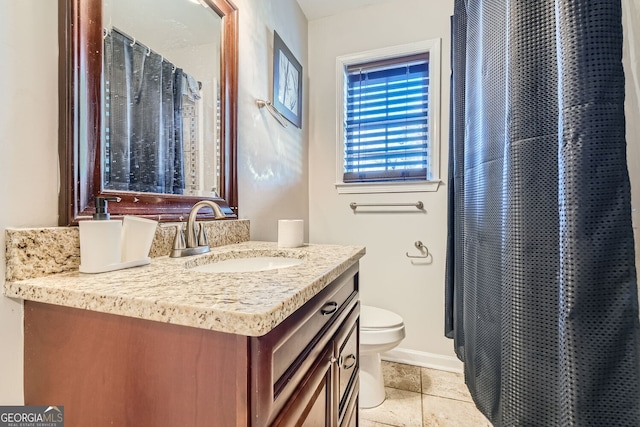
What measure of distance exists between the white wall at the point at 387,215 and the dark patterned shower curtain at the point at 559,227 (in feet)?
3.21

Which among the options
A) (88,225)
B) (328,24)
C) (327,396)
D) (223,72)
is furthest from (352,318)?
(328,24)

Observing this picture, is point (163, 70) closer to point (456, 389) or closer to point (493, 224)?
point (493, 224)

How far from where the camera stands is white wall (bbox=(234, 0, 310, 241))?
1329mm

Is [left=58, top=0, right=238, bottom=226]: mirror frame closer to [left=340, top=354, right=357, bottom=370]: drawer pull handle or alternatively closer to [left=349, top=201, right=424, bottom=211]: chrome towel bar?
[left=340, top=354, right=357, bottom=370]: drawer pull handle

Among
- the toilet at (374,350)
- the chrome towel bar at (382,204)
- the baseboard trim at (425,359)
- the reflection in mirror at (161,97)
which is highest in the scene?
the reflection in mirror at (161,97)

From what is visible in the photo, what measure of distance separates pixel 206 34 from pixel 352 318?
118cm

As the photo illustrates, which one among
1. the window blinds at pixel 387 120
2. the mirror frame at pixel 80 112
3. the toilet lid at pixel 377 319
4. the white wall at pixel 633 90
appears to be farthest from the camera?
the window blinds at pixel 387 120

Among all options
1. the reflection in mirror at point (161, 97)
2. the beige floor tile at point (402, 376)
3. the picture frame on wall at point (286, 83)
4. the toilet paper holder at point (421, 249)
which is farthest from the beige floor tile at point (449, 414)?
the picture frame on wall at point (286, 83)

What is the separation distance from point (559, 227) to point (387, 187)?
4.54 feet

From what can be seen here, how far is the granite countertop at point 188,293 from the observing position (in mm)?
412

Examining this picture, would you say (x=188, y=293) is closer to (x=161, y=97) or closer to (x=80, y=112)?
(x=80, y=112)

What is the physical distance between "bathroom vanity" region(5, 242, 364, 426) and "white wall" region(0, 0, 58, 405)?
0.10ft

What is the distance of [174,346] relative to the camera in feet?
1.47

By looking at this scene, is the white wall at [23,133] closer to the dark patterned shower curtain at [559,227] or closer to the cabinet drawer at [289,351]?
the cabinet drawer at [289,351]
